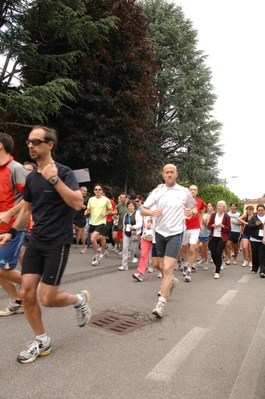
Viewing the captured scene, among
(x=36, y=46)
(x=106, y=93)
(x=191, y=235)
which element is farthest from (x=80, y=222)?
→ (x=106, y=93)

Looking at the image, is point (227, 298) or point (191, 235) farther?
point (191, 235)

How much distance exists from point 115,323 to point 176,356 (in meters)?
1.15

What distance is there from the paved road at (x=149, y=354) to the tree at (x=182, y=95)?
25290 millimetres

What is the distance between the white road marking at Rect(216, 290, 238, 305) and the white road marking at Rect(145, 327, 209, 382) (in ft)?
5.28

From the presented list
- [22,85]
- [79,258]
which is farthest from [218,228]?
[22,85]

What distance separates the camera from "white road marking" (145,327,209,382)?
336 centimetres

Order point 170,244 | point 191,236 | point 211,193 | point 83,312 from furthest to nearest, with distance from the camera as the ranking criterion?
point 211,193
point 191,236
point 170,244
point 83,312

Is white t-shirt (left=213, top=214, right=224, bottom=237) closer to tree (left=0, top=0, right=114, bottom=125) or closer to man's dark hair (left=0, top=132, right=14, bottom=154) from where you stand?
man's dark hair (left=0, top=132, right=14, bottom=154)

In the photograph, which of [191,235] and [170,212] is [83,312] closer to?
[170,212]

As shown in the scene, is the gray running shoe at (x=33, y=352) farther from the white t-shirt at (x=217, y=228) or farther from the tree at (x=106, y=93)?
the tree at (x=106, y=93)

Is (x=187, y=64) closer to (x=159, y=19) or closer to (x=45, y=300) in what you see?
(x=159, y=19)

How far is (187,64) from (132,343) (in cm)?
3010

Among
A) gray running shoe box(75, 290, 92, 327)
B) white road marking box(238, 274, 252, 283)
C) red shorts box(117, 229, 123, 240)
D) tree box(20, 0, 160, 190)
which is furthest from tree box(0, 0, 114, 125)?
gray running shoe box(75, 290, 92, 327)

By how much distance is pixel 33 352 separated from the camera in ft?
11.6
